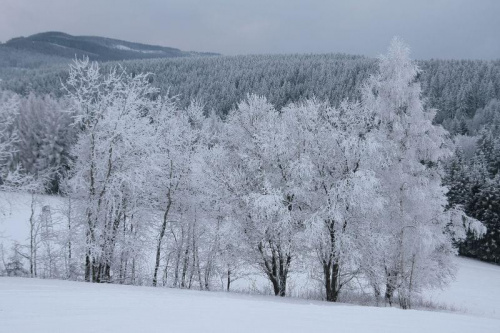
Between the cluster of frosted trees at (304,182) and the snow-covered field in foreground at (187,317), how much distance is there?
250 inches

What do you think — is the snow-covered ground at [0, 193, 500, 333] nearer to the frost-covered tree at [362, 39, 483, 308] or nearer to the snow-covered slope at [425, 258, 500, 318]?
the frost-covered tree at [362, 39, 483, 308]

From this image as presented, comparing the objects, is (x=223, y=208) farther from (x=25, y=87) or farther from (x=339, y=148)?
Result: (x=25, y=87)

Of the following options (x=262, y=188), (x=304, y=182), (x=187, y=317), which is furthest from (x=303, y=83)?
(x=187, y=317)

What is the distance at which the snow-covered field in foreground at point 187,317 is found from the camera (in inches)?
283

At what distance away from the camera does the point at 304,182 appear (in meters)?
16.9

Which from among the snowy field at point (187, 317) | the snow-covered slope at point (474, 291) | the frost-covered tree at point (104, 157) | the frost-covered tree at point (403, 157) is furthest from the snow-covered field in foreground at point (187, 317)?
the snow-covered slope at point (474, 291)

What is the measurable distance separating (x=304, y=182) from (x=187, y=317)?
972cm

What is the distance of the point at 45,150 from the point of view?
55250mm

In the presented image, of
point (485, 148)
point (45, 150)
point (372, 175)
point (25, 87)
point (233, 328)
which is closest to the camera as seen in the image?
point (233, 328)

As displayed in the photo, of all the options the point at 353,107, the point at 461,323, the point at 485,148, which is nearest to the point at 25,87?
the point at 485,148

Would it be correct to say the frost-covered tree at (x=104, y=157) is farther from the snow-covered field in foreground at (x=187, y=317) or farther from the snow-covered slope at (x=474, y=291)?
the snow-covered slope at (x=474, y=291)

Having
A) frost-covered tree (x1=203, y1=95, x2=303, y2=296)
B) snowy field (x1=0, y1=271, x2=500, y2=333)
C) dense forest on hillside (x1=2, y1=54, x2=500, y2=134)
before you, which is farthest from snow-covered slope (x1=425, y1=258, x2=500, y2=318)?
dense forest on hillside (x1=2, y1=54, x2=500, y2=134)

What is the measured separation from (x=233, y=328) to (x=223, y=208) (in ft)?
34.3

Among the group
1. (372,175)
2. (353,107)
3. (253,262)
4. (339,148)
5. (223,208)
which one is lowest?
(253,262)
